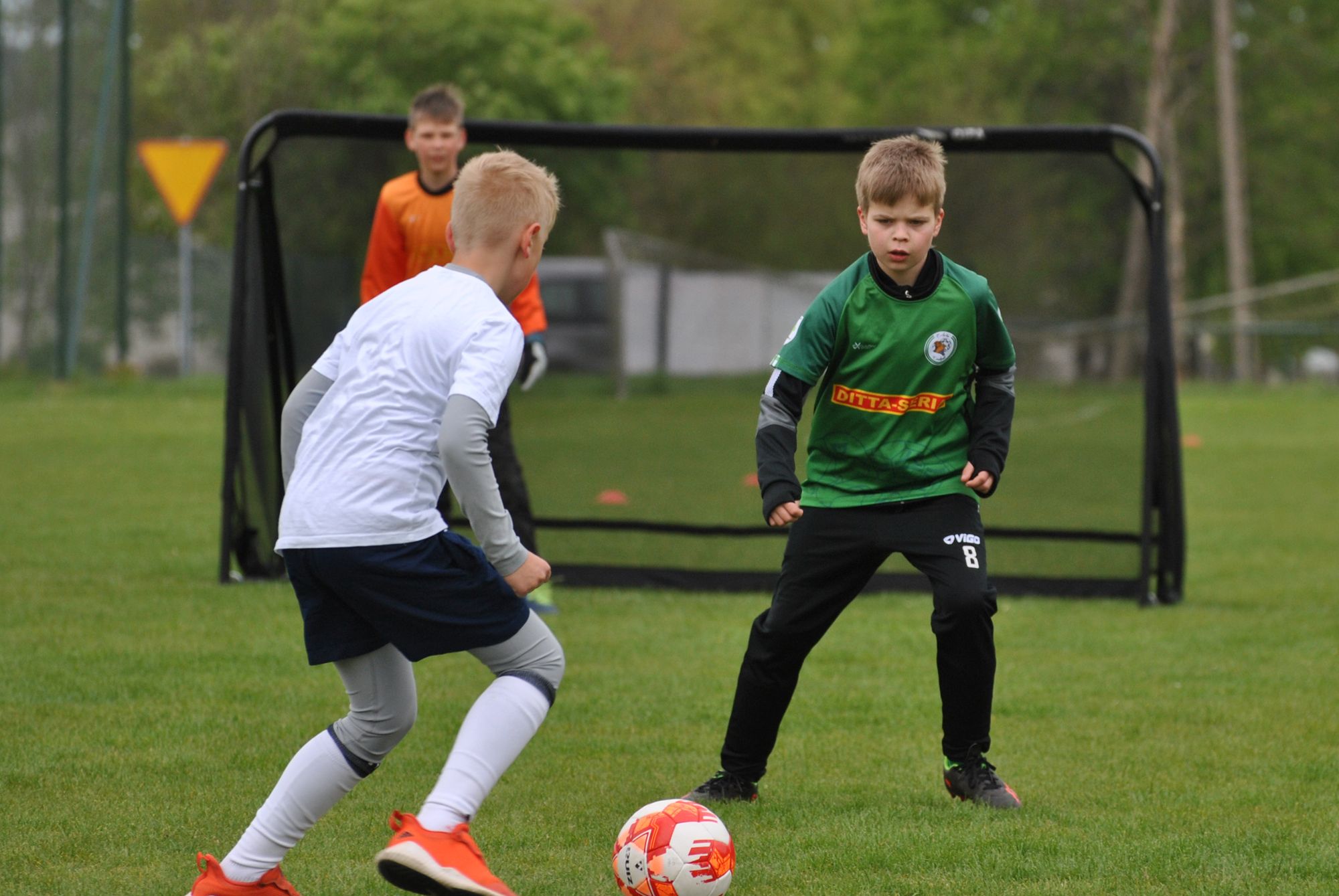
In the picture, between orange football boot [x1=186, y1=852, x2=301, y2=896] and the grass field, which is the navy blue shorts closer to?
orange football boot [x1=186, y1=852, x2=301, y2=896]

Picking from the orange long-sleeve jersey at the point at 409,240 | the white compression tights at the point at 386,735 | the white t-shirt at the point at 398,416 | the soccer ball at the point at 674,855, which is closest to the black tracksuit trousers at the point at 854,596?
the soccer ball at the point at 674,855

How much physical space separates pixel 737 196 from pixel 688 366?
1378mm

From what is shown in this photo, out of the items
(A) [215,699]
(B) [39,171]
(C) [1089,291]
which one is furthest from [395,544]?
(B) [39,171]

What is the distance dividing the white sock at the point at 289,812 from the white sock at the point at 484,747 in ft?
0.85

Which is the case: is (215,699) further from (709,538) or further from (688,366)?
(688,366)

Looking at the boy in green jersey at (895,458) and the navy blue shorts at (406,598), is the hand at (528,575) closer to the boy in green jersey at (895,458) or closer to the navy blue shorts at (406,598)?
the navy blue shorts at (406,598)

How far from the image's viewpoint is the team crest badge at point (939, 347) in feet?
14.4

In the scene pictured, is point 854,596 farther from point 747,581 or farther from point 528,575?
point 747,581

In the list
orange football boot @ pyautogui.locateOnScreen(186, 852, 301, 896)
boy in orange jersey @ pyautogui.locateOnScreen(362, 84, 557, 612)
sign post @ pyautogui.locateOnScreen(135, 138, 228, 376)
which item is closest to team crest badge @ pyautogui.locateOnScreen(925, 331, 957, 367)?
orange football boot @ pyautogui.locateOnScreen(186, 852, 301, 896)

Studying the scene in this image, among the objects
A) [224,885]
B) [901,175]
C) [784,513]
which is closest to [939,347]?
[901,175]

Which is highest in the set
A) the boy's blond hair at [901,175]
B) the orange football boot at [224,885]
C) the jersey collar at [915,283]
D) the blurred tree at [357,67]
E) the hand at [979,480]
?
the blurred tree at [357,67]

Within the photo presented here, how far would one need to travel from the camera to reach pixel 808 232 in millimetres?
8664

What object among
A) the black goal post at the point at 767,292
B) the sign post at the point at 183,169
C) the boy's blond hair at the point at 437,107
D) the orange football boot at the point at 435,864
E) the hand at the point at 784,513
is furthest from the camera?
the sign post at the point at 183,169

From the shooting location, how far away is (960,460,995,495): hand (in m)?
4.28
